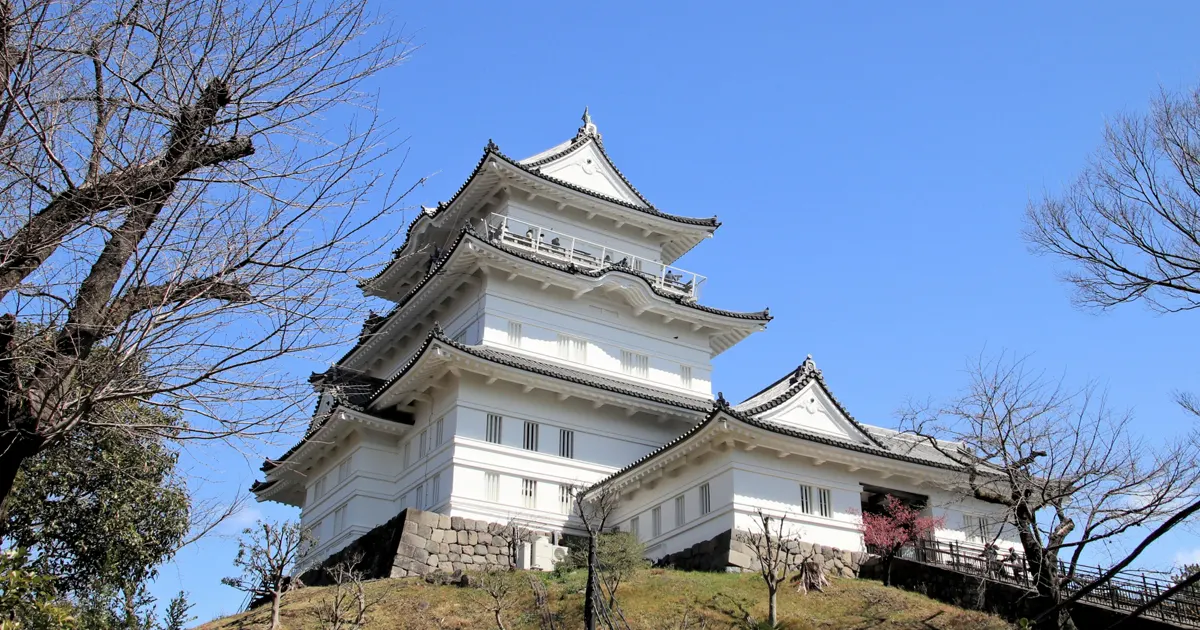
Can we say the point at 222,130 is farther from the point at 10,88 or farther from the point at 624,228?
the point at 624,228

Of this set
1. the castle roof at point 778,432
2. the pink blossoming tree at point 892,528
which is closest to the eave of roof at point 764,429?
the castle roof at point 778,432

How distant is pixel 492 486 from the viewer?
2830 centimetres

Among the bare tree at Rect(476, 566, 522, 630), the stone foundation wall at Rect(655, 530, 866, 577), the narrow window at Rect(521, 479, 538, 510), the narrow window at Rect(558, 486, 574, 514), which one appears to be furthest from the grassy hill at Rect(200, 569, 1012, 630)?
the narrow window at Rect(558, 486, 574, 514)

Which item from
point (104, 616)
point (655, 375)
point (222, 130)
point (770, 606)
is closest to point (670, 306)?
point (655, 375)

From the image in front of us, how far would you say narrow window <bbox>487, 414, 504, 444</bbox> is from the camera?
2884 centimetres

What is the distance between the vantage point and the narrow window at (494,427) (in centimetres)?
2884

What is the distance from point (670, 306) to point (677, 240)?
5189 mm

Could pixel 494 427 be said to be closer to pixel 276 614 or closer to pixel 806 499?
pixel 806 499

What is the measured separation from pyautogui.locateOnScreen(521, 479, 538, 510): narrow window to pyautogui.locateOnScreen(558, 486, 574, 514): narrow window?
764 mm

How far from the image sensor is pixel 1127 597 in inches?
811

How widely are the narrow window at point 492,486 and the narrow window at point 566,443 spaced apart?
2.31m

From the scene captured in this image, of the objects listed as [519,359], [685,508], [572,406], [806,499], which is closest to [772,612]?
[806,499]

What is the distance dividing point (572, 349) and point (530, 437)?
437cm

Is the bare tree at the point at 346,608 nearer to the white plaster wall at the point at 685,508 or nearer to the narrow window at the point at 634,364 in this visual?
the white plaster wall at the point at 685,508
